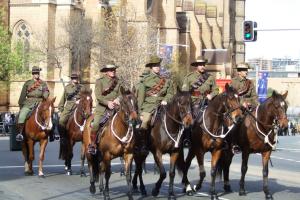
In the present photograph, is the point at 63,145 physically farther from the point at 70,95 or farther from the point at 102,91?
the point at 102,91

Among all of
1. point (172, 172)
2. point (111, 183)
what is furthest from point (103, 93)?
point (111, 183)

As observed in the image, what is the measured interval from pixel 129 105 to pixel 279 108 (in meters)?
3.16

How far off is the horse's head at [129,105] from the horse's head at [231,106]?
6.42 ft

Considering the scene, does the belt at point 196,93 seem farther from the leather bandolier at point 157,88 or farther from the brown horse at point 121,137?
the brown horse at point 121,137

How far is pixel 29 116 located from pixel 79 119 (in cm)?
128

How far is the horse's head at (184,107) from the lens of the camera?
48.3ft

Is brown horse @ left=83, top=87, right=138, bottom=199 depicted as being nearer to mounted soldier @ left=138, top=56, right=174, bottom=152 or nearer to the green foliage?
mounted soldier @ left=138, top=56, right=174, bottom=152

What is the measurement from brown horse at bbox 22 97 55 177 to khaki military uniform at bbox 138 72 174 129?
13.9 ft

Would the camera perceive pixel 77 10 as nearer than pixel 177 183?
No

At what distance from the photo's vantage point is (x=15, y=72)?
5938cm

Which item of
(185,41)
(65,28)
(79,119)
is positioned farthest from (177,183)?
(185,41)

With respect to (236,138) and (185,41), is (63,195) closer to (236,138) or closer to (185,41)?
(236,138)

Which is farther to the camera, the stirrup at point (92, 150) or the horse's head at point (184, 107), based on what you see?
the stirrup at point (92, 150)

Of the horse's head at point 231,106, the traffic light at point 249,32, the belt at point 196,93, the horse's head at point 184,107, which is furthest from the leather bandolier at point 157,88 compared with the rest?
the traffic light at point 249,32
